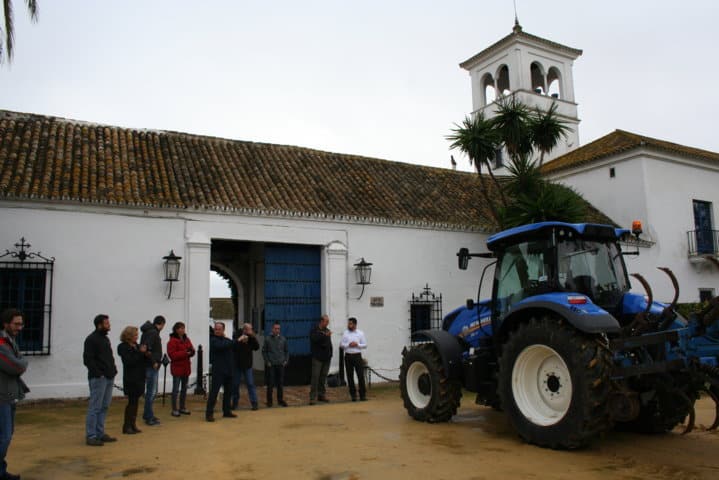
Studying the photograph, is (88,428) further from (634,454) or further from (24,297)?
(634,454)

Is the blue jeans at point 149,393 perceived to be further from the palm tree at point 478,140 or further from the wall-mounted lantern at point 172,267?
the palm tree at point 478,140

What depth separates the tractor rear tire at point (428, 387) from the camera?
304 inches

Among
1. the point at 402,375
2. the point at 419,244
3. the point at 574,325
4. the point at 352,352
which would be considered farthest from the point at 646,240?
the point at 574,325

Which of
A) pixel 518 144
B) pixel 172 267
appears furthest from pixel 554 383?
pixel 518 144

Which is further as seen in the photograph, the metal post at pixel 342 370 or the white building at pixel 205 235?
the metal post at pixel 342 370

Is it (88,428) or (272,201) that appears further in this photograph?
(272,201)

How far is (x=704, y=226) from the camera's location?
63.5 ft

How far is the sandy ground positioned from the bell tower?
2064 cm

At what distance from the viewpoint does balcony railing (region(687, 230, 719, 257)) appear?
1875cm

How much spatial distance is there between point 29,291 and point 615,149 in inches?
649

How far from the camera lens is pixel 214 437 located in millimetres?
7488

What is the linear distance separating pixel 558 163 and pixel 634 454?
16722 millimetres

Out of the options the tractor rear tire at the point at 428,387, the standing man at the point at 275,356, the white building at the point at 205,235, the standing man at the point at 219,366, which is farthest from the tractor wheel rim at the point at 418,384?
the white building at the point at 205,235

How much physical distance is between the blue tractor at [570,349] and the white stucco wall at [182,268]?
5.93 m
